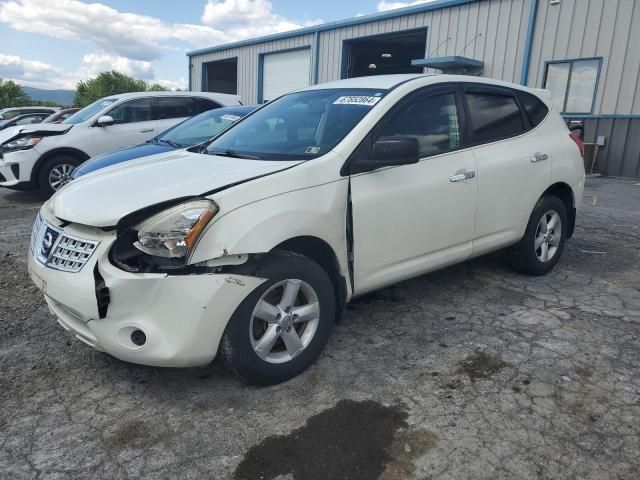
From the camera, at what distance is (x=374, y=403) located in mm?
2639

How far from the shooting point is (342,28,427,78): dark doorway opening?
1730 cm

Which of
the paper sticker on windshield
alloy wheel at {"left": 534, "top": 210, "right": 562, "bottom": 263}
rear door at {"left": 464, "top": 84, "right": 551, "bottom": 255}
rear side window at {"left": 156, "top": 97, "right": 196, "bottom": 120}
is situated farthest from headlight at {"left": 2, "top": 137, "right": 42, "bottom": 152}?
alloy wheel at {"left": 534, "top": 210, "right": 562, "bottom": 263}

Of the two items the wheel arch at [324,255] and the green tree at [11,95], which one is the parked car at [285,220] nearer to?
the wheel arch at [324,255]

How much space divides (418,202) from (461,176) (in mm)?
487

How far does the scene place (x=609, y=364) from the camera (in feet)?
9.96

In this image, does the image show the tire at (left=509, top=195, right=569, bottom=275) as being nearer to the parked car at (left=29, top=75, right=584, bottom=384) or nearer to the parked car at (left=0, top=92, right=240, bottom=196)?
the parked car at (left=29, top=75, right=584, bottom=384)

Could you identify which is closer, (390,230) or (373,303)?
(390,230)

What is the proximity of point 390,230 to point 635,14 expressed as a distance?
11237 millimetres

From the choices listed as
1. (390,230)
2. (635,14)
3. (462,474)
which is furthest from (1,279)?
A: (635,14)

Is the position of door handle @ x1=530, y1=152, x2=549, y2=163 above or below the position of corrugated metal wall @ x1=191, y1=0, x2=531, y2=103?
below

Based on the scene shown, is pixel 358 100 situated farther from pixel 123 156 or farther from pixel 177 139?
pixel 177 139

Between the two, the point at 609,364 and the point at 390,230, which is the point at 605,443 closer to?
the point at 609,364

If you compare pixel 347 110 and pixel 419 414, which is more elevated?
pixel 347 110

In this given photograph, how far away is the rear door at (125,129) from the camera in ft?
27.4
